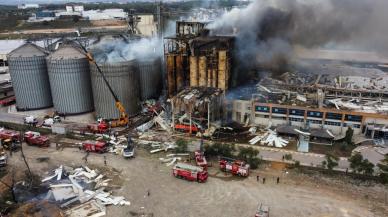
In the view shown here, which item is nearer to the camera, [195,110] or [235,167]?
[235,167]

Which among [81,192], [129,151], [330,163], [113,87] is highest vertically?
[113,87]

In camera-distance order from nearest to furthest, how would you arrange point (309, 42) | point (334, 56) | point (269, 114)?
point (269, 114) → point (309, 42) → point (334, 56)

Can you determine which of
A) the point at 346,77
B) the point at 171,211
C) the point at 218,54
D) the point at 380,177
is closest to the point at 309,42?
the point at 346,77

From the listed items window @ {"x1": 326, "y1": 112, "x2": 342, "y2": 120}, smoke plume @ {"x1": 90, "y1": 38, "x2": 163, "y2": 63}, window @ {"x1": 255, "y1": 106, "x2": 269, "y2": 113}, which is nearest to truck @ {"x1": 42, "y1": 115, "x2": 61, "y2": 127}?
smoke plume @ {"x1": 90, "y1": 38, "x2": 163, "y2": 63}

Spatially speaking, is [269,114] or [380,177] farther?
[269,114]

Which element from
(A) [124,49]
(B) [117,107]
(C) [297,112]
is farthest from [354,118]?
(A) [124,49]

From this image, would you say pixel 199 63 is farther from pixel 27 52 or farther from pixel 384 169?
pixel 384 169

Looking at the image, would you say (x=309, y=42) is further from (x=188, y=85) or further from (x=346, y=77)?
(x=188, y=85)

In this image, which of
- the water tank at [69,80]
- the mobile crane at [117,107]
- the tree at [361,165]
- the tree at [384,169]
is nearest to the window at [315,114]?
the tree at [384,169]
